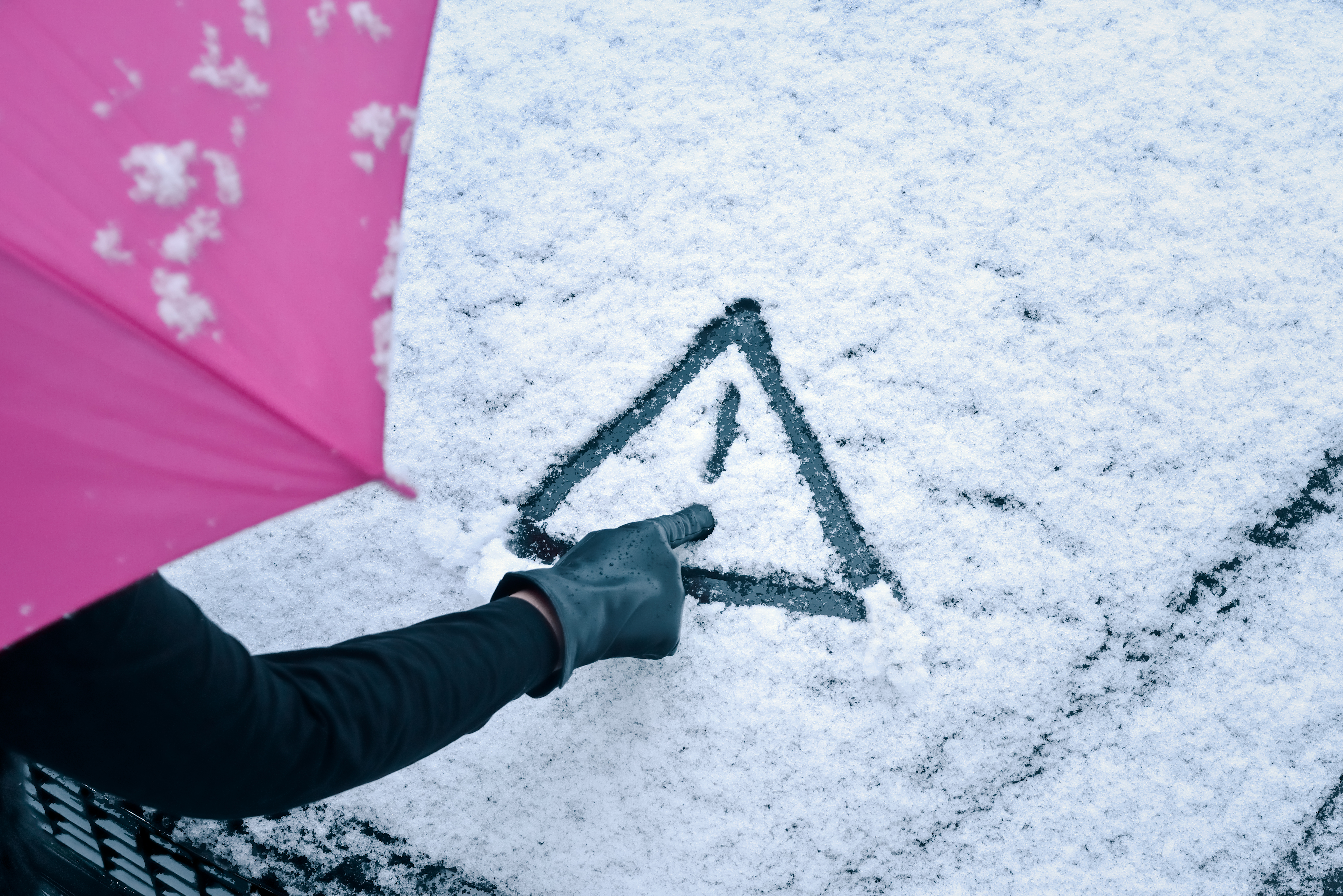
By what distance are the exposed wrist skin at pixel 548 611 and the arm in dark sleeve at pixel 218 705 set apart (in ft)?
0.42

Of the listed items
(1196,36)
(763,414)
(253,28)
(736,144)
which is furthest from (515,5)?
(1196,36)

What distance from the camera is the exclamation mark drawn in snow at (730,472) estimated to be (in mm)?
1689

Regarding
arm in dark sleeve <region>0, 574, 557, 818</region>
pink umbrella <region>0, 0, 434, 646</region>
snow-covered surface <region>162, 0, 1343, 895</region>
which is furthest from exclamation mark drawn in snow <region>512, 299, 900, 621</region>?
pink umbrella <region>0, 0, 434, 646</region>

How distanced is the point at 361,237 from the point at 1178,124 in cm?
182

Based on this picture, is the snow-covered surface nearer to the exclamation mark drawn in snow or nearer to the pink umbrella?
the exclamation mark drawn in snow

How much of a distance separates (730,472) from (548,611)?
23.2 inches

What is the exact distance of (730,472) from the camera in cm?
175

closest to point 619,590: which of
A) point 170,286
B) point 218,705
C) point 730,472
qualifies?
point 730,472

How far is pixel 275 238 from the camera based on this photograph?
79cm

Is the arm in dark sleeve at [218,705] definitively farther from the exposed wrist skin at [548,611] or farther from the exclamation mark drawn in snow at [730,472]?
the exclamation mark drawn in snow at [730,472]

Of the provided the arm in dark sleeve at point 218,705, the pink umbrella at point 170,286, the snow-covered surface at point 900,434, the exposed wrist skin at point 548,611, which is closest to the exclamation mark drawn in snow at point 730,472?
the snow-covered surface at point 900,434

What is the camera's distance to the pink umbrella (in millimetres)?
696

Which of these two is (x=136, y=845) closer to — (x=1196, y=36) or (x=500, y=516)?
(x=500, y=516)

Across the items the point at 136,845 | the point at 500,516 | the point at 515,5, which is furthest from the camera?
the point at 515,5
